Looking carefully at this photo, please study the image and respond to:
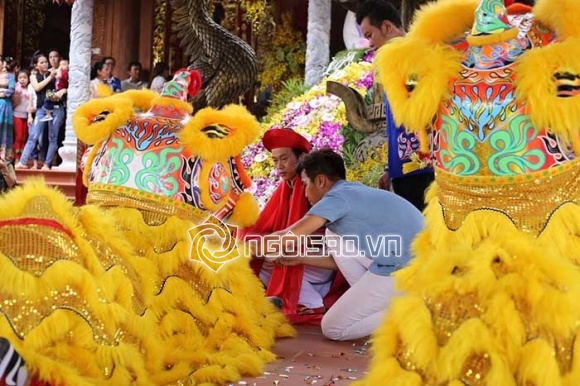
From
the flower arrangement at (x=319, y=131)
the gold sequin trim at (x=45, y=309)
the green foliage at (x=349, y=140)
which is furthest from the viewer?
the green foliage at (x=349, y=140)

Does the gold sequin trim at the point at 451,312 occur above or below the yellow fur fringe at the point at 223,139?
below

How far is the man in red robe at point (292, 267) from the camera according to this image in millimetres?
4426

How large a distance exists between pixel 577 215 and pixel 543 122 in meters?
0.24

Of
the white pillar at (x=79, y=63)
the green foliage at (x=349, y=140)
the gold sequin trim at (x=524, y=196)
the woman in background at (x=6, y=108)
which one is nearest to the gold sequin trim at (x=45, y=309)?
the gold sequin trim at (x=524, y=196)

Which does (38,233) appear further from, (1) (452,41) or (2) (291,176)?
(2) (291,176)

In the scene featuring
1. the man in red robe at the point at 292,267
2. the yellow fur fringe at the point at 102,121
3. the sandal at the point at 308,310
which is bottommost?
the sandal at the point at 308,310

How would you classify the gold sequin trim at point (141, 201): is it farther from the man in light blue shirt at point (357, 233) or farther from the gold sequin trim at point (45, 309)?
the gold sequin trim at point (45, 309)

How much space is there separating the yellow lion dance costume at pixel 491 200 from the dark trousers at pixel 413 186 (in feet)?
5.88

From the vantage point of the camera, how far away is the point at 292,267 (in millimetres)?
4414

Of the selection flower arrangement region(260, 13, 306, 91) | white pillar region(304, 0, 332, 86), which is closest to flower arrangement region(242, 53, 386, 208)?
white pillar region(304, 0, 332, 86)

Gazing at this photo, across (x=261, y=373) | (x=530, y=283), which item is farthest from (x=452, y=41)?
(x=261, y=373)

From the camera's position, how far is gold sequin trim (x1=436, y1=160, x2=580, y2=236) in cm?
190

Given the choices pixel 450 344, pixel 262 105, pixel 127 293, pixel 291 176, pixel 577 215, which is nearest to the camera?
pixel 450 344

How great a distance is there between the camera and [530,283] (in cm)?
175
